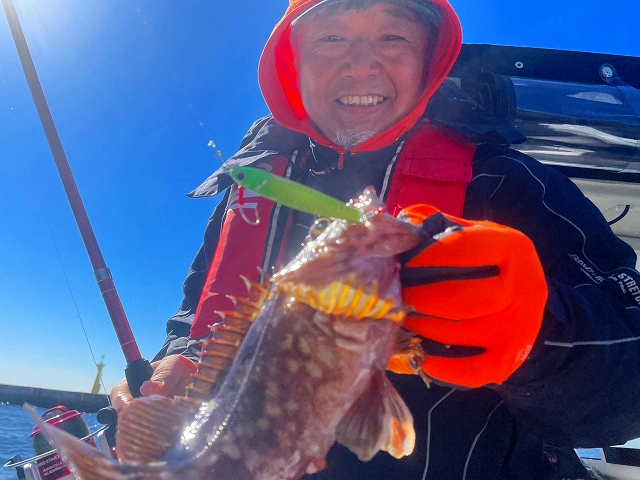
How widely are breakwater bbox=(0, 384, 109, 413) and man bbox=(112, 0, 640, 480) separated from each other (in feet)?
131

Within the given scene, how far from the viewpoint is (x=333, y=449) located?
2396 millimetres

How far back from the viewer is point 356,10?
310 centimetres

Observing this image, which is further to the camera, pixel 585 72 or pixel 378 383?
pixel 585 72

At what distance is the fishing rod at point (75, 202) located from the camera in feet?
14.7


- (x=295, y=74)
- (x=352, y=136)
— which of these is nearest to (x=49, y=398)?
(x=295, y=74)

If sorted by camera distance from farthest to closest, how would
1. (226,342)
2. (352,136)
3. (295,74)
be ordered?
(295,74), (352,136), (226,342)

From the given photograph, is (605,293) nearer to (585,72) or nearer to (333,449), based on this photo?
(333,449)

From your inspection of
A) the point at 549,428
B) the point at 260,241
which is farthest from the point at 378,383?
the point at 260,241

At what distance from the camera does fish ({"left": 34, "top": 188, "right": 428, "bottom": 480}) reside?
154 cm

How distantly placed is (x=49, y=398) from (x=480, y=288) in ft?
148

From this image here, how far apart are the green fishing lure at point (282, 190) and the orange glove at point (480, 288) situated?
47 cm

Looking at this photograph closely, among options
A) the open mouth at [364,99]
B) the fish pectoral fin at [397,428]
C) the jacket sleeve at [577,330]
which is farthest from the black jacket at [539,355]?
the fish pectoral fin at [397,428]

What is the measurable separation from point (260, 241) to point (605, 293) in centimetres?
222

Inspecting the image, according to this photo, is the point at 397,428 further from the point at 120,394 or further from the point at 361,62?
the point at 361,62
